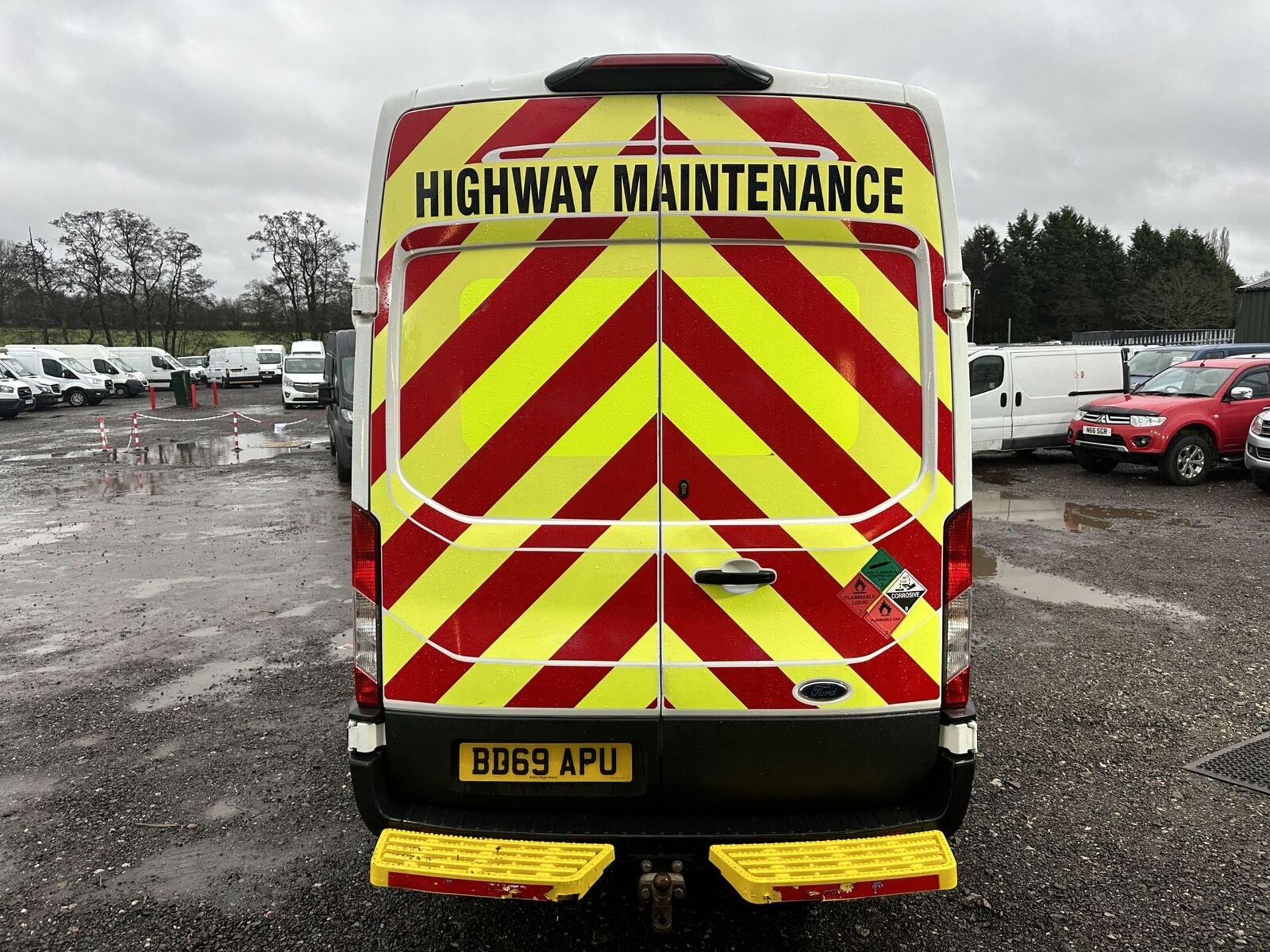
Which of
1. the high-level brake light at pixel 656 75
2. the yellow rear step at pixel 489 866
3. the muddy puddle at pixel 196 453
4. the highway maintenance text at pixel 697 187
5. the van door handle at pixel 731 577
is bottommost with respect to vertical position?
the yellow rear step at pixel 489 866

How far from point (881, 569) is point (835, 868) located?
2.75 ft

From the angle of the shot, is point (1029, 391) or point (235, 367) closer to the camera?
point (1029, 391)

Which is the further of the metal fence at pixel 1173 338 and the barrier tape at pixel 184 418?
the metal fence at pixel 1173 338

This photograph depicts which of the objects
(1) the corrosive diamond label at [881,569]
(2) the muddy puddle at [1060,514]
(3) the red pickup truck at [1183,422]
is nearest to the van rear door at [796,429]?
(1) the corrosive diamond label at [881,569]

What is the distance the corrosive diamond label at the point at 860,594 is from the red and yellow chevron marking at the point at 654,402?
1.2 inches

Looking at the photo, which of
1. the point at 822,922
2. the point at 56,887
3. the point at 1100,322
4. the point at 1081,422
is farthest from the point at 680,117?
the point at 1100,322

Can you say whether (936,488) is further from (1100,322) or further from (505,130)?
(1100,322)

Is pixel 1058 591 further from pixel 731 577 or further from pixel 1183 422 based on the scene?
pixel 1183 422

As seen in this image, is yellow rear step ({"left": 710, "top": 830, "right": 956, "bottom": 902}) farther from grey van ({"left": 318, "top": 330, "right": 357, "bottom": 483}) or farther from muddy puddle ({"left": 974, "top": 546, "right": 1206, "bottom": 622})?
grey van ({"left": 318, "top": 330, "right": 357, "bottom": 483})

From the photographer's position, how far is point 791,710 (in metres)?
2.64

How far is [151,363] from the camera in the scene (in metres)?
46.7

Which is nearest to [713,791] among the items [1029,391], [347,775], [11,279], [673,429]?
[673,429]

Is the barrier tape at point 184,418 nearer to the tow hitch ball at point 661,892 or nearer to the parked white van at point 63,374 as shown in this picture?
the parked white van at point 63,374

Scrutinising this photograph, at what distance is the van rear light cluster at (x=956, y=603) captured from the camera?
8.86ft
